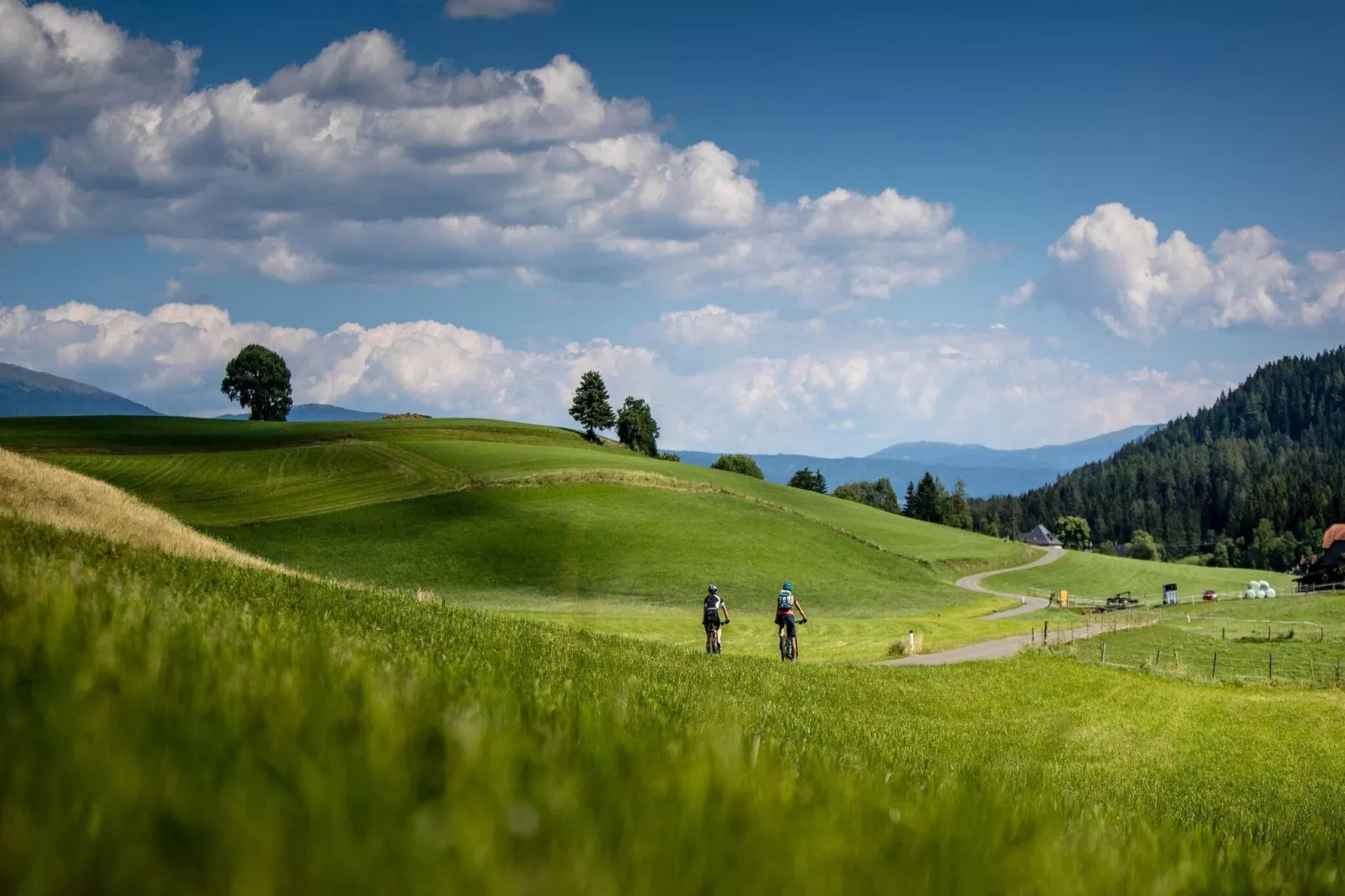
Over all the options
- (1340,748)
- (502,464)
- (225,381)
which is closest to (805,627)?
(1340,748)

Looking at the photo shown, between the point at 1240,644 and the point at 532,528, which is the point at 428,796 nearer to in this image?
the point at 1240,644

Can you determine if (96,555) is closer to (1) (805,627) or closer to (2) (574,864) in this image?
(2) (574,864)

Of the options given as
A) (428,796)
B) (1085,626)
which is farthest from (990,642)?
(428,796)

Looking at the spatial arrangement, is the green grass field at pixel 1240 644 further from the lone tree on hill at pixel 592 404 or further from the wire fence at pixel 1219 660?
the lone tree on hill at pixel 592 404

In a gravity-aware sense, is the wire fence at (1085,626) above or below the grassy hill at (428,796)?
below

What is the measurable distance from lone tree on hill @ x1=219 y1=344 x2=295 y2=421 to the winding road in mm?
123391

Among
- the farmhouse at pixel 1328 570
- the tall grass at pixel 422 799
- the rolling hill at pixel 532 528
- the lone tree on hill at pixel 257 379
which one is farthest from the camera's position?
the lone tree on hill at pixel 257 379

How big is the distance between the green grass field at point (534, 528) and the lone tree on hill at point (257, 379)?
3427 cm

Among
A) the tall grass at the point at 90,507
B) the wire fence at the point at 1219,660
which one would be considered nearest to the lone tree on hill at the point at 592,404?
the wire fence at the point at 1219,660

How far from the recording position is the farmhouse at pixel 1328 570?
15125cm

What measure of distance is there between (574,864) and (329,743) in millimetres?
788

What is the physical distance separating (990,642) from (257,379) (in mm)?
148581

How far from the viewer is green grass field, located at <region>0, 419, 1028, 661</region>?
7612 cm

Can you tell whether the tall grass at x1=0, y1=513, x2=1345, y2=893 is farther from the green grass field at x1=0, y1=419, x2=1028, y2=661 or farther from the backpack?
the green grass field at x1=0, y1=419, x2=1028, y2=661
